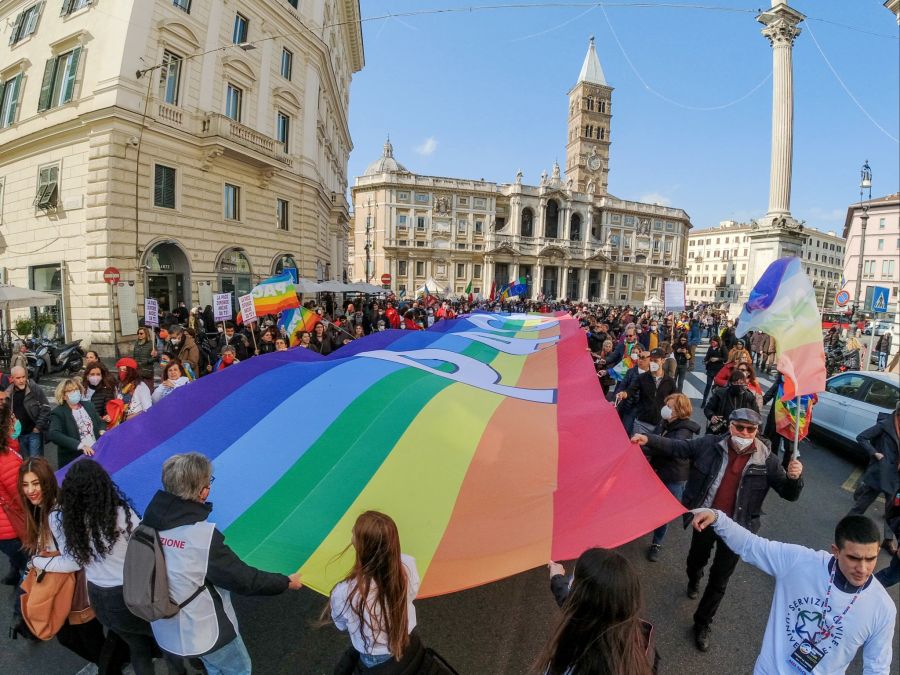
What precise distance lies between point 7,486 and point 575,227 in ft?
257

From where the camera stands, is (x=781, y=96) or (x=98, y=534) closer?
(x=98, y=534)

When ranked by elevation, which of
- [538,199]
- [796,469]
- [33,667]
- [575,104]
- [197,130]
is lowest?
[33,667]

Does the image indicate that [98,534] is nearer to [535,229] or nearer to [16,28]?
[16,28]

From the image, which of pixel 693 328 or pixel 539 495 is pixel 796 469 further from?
pixel 693 328

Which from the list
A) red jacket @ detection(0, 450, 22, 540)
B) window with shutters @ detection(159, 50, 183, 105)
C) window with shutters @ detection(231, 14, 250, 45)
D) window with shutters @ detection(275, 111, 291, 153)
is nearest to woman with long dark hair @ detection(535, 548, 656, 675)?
red jacket @ detection(0, 450, 22, 540)

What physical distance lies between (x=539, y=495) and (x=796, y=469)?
78.8 inches

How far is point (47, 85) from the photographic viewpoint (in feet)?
51.1

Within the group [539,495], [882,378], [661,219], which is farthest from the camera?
[661,219]

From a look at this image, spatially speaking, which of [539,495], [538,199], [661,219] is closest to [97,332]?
[539,495]

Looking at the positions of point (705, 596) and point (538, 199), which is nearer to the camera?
point (705, 596)

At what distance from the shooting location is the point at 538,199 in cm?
6938

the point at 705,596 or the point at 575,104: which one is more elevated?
the point at 575,104

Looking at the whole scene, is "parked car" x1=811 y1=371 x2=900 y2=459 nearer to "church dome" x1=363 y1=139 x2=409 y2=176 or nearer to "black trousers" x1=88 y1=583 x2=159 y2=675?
"black trousers" x1=88 y1=583 x2=159 y2=675

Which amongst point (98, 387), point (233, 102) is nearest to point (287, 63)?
point (233, 102)
